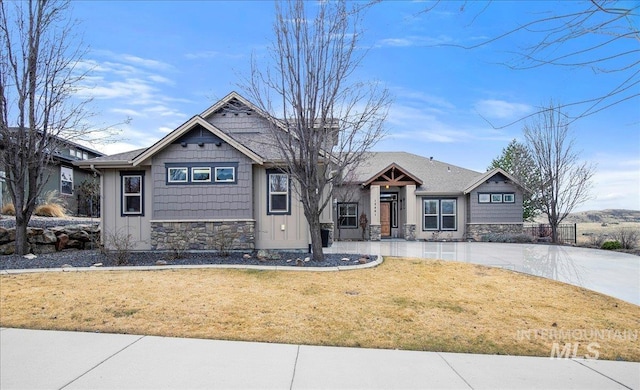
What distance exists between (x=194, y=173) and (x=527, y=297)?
10.2 meters

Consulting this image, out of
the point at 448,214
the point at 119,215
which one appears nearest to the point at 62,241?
the point at 119,215

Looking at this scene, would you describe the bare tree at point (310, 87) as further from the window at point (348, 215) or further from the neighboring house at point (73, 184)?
the neighboring house at point (73, 184)

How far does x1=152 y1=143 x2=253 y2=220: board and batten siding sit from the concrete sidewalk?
7.59 meters

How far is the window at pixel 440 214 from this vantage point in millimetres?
20391

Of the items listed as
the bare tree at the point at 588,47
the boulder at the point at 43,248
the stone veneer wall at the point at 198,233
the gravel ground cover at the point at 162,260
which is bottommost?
the gravel ground cover at the point at 162,260

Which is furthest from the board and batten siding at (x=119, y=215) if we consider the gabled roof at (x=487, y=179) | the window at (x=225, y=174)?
the gabled roof at (x=487, y=179)

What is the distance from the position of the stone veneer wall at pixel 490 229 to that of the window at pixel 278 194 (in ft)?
39.7

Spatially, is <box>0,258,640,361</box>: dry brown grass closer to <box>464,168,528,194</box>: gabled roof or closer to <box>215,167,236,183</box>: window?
<box>215,167,236,183</box>: window

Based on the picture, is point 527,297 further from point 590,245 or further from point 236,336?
point 590,245

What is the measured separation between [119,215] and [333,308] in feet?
32.7

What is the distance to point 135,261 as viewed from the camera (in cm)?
1029

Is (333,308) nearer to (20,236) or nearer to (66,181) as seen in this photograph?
(20,236)

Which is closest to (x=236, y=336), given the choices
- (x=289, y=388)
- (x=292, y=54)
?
(x=289, y=388)

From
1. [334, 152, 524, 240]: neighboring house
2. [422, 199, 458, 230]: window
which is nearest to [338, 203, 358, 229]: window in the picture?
[334, 152, 524, 240]: neighboring house
